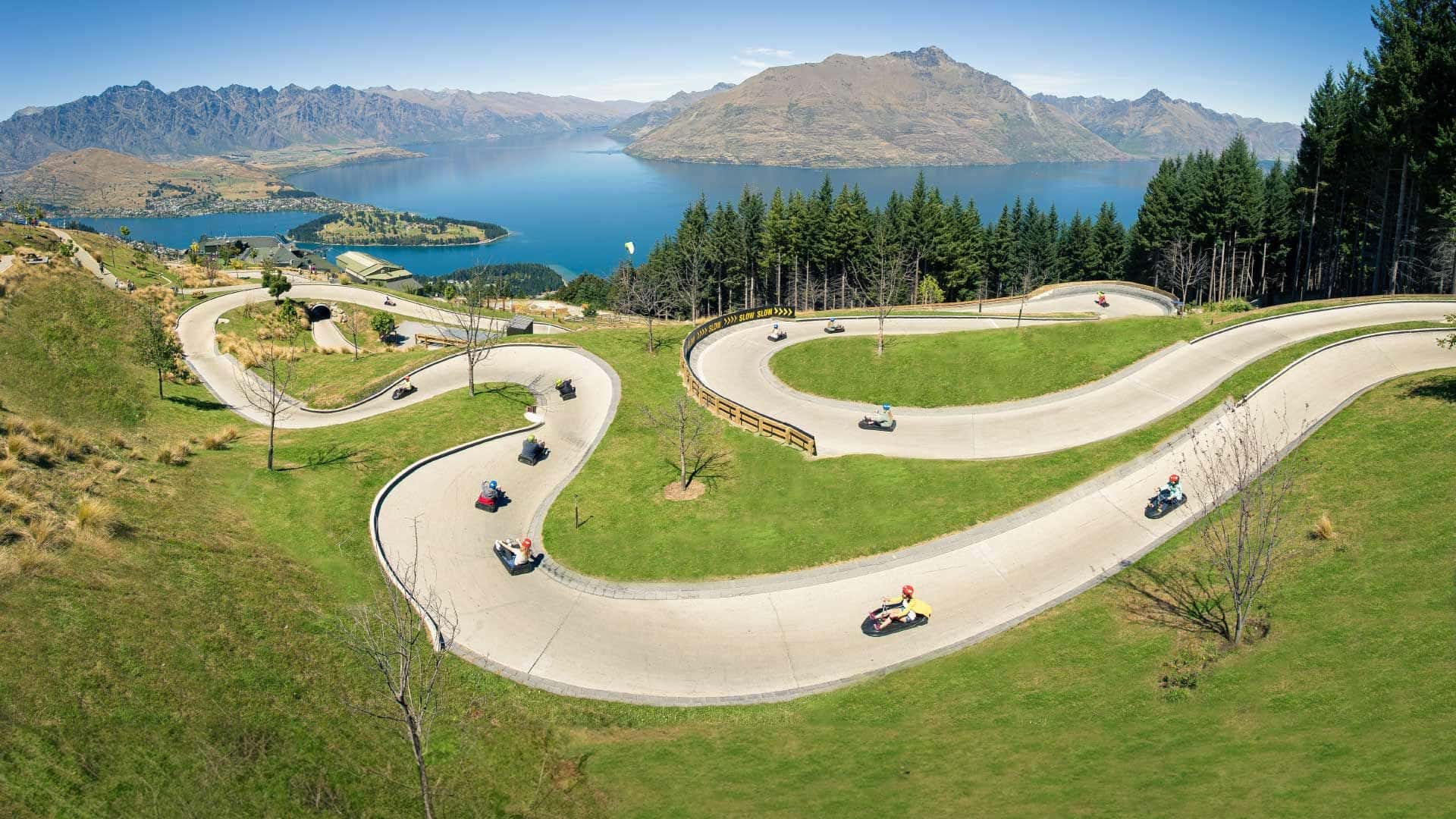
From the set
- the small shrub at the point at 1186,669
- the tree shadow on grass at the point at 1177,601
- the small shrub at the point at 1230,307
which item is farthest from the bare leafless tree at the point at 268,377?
the small shrub at the point at 1230,307

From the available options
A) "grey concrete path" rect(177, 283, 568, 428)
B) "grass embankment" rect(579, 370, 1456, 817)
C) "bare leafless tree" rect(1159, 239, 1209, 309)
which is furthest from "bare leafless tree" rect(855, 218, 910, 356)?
"grass embankment" rect(579, 370, 1456, 817)

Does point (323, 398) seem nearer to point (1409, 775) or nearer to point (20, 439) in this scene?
point (20, 439)

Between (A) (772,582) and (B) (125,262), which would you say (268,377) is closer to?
(A) (772,582)

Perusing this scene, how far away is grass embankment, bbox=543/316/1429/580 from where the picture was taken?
25.6m

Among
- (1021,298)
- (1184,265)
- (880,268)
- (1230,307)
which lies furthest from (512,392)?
(1184,265)

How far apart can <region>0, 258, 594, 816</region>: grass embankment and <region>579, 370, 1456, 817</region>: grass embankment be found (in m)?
3.73

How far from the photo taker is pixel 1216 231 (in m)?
66.4

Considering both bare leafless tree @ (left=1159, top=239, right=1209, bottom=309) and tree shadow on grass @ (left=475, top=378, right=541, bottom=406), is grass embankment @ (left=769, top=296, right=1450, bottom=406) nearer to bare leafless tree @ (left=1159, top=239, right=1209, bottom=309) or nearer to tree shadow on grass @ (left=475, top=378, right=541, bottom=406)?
tree shadow on grass @ (left=475, top=378, right=541, bottom=406)

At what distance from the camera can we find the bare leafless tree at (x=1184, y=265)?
6800cm

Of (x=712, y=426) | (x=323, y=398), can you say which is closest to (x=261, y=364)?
(x=323, y=398)

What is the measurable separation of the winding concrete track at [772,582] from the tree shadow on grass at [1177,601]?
129 centimetres

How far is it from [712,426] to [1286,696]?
24.2m

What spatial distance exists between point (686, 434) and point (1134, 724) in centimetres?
2185

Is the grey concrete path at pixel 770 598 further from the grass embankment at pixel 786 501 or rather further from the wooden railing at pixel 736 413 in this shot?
the wooden railing at pixel 736 413
